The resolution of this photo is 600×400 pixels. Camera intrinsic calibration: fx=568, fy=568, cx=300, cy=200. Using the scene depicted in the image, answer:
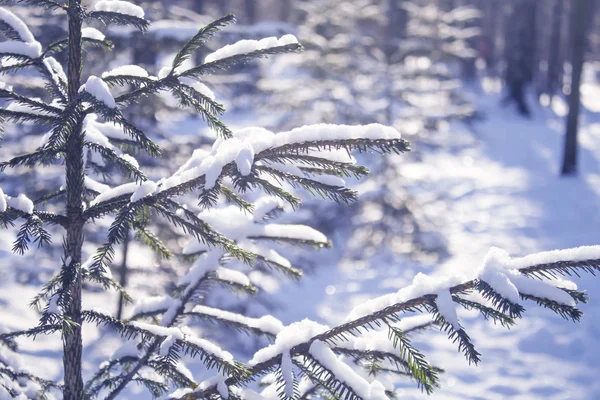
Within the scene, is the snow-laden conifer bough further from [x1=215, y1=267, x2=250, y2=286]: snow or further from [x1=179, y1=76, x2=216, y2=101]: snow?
[x1=215, y1=267, x2=250, y2=286]: snow

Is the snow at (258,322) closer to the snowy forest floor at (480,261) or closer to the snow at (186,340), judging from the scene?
the snow at (186,340)

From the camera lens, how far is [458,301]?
1.85 metres

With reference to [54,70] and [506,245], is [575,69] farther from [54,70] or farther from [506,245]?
[54,70]

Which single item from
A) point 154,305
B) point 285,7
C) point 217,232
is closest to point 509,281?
point 217,232

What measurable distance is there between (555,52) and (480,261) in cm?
1619

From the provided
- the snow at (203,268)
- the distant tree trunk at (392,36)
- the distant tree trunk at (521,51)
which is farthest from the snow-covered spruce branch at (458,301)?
the distant tree trunk at (521,51)

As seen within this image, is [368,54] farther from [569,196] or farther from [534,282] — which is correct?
[534,282]

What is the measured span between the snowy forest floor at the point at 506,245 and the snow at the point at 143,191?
2344 mm

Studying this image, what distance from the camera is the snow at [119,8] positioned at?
2.10 metres

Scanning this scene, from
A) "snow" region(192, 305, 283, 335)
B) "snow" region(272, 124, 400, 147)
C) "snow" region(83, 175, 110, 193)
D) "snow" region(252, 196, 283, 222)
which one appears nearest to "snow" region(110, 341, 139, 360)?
"snow" region(192, 305, 283, 335)

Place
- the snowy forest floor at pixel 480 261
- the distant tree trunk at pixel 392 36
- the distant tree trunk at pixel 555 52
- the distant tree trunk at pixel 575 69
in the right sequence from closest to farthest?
the snowy forest floor at pixel 480 261, the distant tree trunk at pixel 392 36, the distant tree trunk at pixel 575 69, the distant tree trunk at pixel 555 52

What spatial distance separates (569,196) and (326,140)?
503 inches

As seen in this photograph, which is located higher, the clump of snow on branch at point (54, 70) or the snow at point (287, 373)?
the clump of snow on branch at point (54, 70)

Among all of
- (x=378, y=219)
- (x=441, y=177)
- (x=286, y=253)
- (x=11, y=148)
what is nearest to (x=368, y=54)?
(x=378, y=219)
